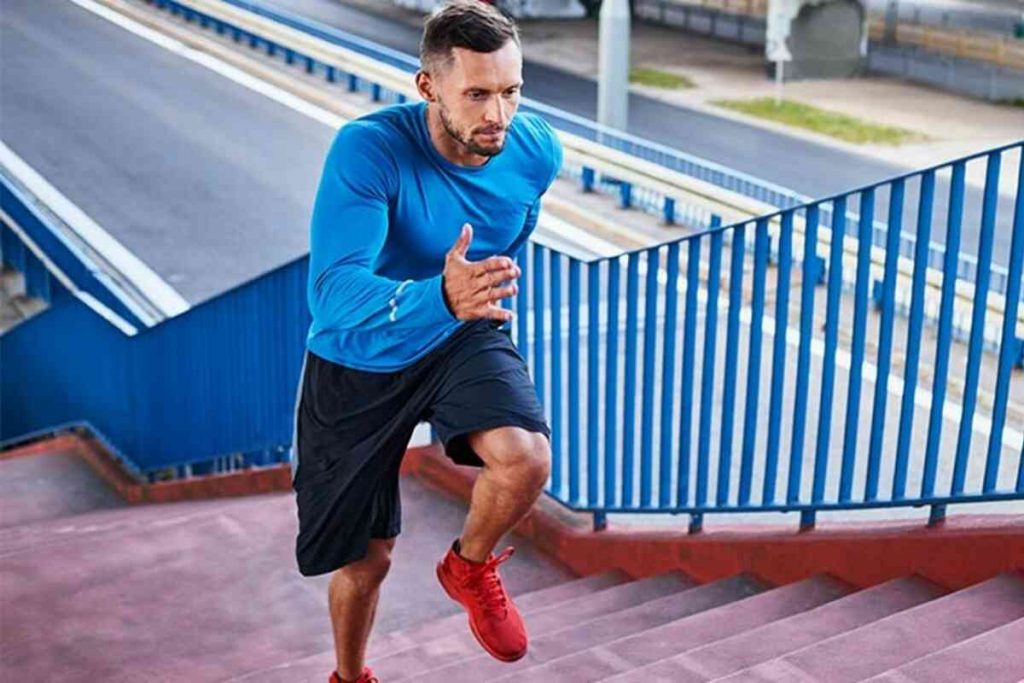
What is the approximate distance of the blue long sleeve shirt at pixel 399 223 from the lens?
331 centimetres

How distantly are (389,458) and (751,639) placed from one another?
4.31 ft

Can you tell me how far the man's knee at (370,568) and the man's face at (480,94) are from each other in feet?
3.42

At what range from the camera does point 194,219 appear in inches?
669

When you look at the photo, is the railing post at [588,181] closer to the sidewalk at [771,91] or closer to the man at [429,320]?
the sidewalk at [771,91]

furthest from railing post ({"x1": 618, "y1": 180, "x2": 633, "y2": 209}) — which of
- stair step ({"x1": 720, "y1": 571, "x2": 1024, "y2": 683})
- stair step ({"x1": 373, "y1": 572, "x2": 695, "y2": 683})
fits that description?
stair step ({"x1": 720, "y1": 571, "x2": 1024, "y2": 683})

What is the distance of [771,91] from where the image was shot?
28969 mm

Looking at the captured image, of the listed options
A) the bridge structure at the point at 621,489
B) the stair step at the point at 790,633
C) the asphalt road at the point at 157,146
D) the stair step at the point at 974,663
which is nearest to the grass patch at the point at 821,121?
the asphalt road at the point at 157,146

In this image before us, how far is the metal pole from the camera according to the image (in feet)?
74.2

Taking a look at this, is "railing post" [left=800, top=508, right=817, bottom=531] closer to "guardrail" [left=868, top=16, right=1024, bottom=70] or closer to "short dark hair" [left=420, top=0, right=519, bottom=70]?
"short dark hair" [left=420, top=0, right=519, bottom=70]

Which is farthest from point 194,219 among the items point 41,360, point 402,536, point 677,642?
point 677,642

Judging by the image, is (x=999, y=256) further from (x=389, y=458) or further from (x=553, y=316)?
(x=389, y=458)

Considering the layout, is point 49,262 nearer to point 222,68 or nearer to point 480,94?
point 480,94

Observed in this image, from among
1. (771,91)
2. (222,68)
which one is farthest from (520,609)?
(771,91)

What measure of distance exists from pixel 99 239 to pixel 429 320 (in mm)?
13134
